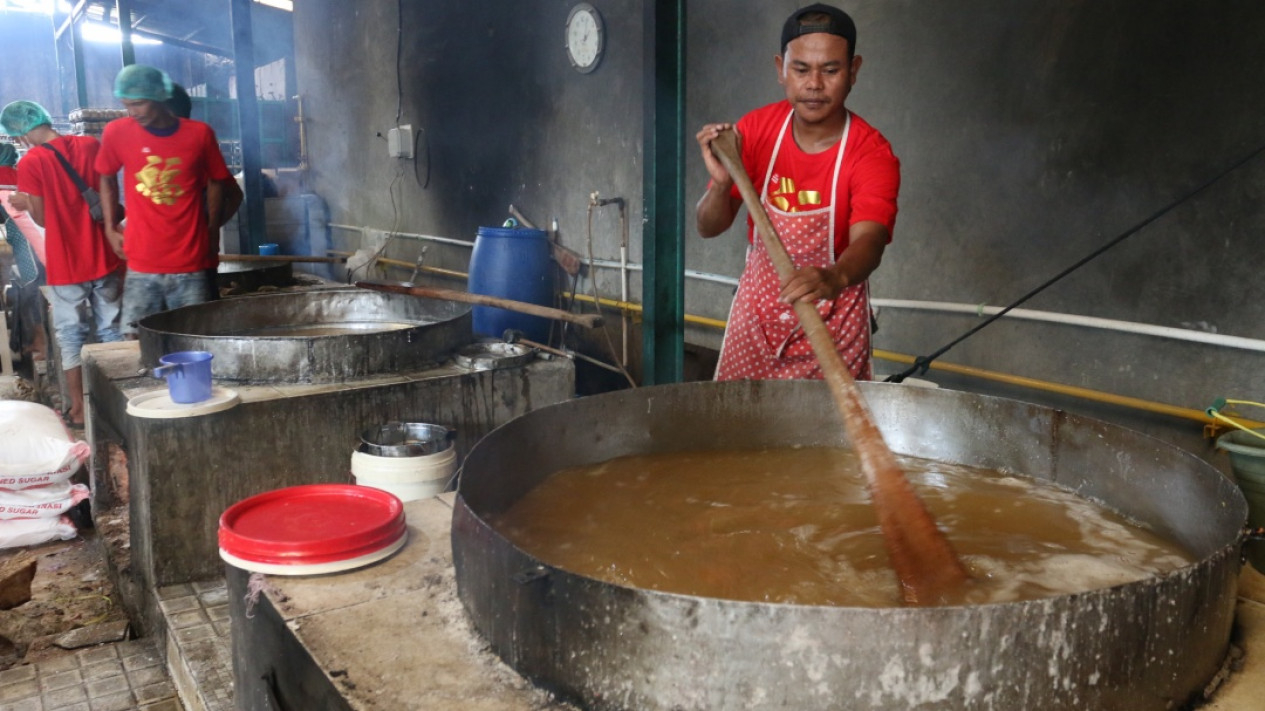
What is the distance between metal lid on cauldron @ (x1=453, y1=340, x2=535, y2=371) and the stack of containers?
220 centimetres

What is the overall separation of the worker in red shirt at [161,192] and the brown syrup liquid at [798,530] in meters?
3.65

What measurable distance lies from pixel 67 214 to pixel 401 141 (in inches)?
184

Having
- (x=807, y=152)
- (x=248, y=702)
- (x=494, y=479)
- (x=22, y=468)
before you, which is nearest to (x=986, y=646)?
(x=494, y=479)

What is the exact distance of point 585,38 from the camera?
7.25 m

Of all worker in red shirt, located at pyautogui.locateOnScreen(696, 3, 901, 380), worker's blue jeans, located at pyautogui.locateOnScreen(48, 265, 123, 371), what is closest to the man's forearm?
worker in red shirt, located at pyautogui.locateOnScreen(696, 3, 901, 380)

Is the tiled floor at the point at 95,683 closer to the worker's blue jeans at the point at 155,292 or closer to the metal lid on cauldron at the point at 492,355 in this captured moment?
the metal lid on cauldron at the point at 492,355

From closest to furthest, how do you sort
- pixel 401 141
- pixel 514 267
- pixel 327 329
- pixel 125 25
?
pixel 327 329 < pixel 514 267 < pixel 125 25 < pixel 401 141

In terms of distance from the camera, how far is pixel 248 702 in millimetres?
2047

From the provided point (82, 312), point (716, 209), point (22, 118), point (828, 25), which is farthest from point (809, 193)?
point (22, 118)

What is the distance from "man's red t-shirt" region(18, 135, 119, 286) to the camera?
227 inches

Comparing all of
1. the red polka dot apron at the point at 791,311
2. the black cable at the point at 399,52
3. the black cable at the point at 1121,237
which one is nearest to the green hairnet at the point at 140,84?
the red polka dot apron at the point at 791,311

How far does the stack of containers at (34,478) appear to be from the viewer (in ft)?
15.0

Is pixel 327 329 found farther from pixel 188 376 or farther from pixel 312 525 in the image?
pixel 312 525

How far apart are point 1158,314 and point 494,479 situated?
3.40 meters
